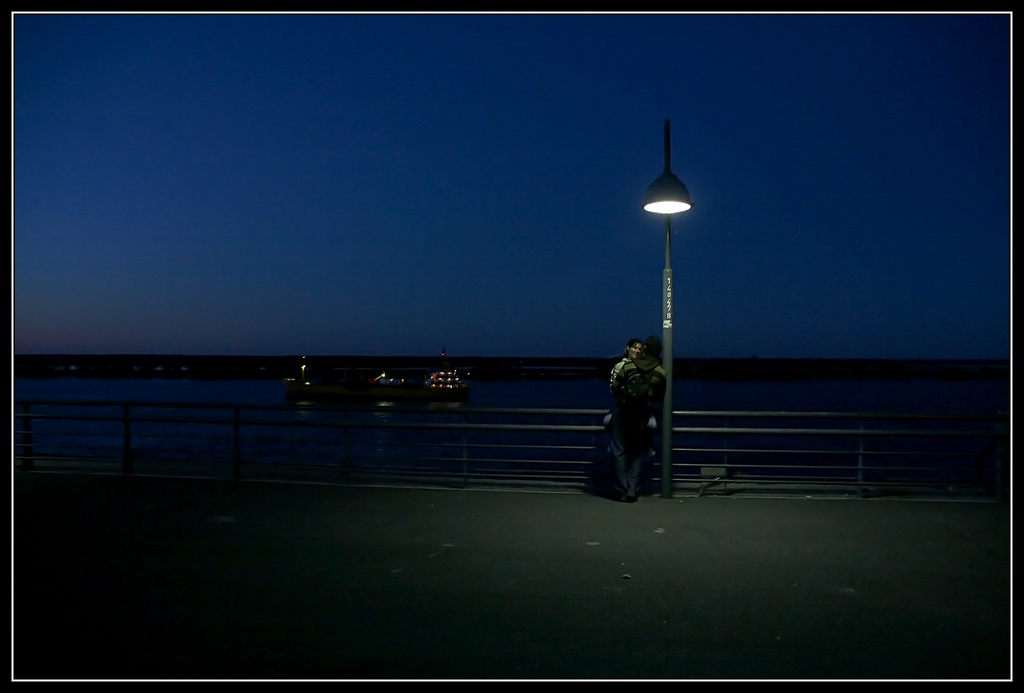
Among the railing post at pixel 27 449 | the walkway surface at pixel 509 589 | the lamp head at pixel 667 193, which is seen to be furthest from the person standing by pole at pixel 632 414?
the railing post at pixel 27 449

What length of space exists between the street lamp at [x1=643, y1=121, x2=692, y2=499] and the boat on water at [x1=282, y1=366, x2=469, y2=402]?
151ft

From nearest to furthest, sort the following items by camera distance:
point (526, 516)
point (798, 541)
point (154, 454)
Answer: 1. point (798, 541)
2. point (526, 516)
3. point (154, 454)

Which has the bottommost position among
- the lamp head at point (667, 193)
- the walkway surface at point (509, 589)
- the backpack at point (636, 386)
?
the walkway surface at point (509, 589)

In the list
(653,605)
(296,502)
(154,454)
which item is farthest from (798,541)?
(154,454)

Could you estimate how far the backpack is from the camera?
8062mm

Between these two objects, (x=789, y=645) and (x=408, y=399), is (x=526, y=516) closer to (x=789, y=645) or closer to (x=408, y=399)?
(x=789, y=645)

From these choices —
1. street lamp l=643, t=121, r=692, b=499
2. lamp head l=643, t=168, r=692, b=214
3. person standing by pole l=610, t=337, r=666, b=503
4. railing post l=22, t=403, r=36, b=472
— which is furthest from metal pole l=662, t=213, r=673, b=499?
railing post l=22, t=403, r=36, b=472

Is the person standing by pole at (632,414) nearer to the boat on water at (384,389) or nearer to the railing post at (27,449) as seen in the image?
the railing post at (27,449)

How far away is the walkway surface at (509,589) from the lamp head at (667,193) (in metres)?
3.19

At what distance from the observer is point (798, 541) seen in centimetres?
668

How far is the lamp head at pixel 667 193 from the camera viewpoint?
26.1ft

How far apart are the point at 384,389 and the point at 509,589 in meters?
53.4

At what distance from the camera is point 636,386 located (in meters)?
8.09

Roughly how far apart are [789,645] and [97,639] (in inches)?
159
